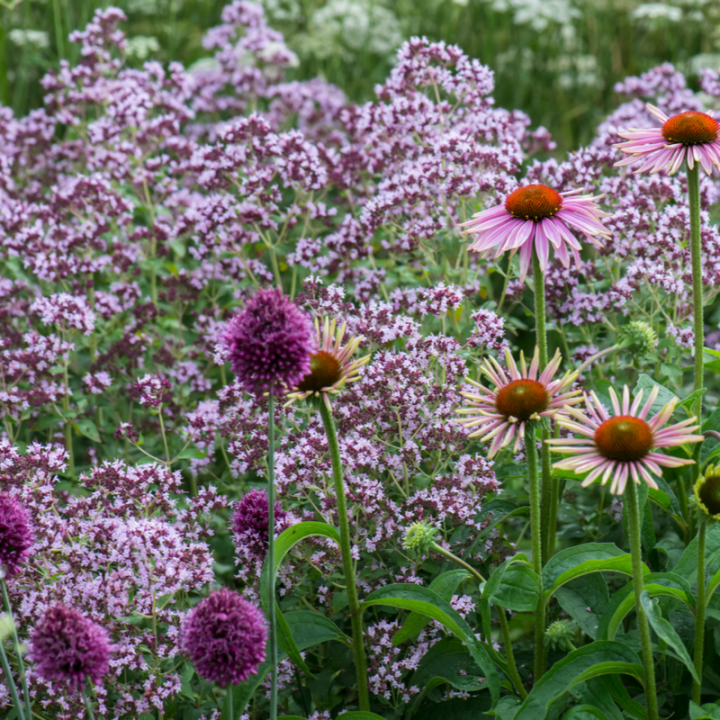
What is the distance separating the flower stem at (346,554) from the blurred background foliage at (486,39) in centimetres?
565

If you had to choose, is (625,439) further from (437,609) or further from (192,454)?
(192,454)

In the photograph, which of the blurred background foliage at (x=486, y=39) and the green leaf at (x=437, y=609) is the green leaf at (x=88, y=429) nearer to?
the green leaf at (x=437, y=609)

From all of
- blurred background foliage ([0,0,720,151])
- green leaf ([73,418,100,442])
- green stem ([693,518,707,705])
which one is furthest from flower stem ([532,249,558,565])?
blurred background foliage ([0,0,720,151])

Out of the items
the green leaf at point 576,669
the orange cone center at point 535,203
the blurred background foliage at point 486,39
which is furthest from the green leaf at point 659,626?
the blurred background foliage at point 486,39

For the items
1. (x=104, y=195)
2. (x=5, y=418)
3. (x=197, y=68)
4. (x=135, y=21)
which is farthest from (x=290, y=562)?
(x=135, y=21)

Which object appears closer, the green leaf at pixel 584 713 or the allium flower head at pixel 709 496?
the allium flower head at pixel 709 496

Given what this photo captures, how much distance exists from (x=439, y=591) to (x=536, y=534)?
36 centimetres

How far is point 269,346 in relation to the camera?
1.84 metres

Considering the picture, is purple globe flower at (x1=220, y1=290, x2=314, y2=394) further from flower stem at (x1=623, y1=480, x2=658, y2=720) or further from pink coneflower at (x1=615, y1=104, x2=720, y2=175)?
pink coneflower at (x1=615, y1=104, x2=720, y2=175)

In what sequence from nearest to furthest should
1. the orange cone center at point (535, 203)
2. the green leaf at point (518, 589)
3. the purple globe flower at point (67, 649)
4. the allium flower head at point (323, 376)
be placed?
the purple globe flower at point (67, 649)
the allium flower head at point (323, 376)
the green leaf at point (518, 589)
the orange cone center at point (535, 203)

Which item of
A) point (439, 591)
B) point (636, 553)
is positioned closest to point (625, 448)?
point (636, 553)

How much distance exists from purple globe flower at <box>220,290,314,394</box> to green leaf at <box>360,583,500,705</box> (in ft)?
2.42

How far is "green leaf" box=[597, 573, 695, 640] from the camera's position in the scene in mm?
2186

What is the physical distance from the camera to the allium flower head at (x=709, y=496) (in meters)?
2.00
